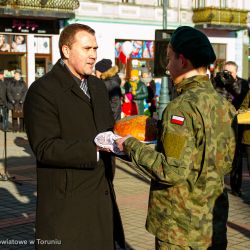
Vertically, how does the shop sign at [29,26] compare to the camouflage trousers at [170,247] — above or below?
above

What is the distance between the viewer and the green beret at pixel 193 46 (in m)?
2.84

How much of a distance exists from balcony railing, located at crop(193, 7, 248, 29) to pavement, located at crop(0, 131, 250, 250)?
21.5 metres

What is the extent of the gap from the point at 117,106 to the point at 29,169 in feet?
7.06

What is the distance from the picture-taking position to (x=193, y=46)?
2.84 m

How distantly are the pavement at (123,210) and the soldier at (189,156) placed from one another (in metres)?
2.75

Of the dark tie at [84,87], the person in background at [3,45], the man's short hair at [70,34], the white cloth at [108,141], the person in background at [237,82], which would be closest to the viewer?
the white cloth at [108,141]

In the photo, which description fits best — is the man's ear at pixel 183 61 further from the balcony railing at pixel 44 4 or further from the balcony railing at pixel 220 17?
the balcony railing at pixel 220 17

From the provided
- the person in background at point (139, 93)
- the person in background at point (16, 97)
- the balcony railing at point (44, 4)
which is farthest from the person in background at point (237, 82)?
the balcony railing at point (44, 4)

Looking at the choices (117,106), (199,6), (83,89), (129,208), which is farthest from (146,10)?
(83,89)

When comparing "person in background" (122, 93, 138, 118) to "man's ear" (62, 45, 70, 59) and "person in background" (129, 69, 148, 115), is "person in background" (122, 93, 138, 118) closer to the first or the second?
"person in background" (129, 69, 148, 115)

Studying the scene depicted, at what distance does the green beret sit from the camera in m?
2.84

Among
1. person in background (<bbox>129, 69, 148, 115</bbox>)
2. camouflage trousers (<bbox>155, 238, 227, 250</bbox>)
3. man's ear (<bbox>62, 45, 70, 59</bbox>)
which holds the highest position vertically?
man's ear (<bbox>62, 45, 70, 59</bbox>)

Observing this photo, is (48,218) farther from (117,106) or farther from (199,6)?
(199,6)

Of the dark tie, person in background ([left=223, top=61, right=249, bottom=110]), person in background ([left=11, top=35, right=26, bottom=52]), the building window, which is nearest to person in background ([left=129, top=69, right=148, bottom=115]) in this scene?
person in background ([left=223, top=61, right=249, bottom=110])
